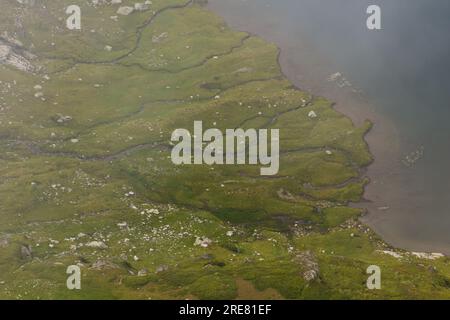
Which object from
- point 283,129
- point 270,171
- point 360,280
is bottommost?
point 360,280

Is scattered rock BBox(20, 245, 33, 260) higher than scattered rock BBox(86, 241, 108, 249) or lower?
lower

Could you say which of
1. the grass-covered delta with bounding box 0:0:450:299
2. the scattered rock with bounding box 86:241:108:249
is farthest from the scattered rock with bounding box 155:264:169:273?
the scattered rock with bounding box 86:241:108:249

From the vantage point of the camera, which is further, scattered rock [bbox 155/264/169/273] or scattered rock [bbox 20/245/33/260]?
scattered rock [bbox 20/245/33/260]

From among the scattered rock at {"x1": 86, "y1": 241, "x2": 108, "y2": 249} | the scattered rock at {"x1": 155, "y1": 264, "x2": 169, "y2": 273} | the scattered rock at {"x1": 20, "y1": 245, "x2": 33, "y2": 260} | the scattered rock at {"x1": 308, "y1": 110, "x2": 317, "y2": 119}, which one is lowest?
A: the scattered rock at {"x1": 155, "y1": 264, "x2": 169, "y2": 273}

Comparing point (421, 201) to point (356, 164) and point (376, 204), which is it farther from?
point (356, 164)

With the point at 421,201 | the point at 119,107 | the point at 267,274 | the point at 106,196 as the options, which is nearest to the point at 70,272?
the point at 267,274

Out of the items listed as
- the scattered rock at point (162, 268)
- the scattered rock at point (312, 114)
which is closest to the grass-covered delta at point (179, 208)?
the scattered rock at point (312, 114)

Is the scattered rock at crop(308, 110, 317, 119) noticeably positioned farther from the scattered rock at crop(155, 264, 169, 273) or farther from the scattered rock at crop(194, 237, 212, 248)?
the scattered rock at crop(155, 264, 169, 273)

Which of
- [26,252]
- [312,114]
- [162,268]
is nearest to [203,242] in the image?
[162,268]

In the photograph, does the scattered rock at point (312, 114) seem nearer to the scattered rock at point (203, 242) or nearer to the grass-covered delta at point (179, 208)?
the grass-covered delta at point (179, 208)
